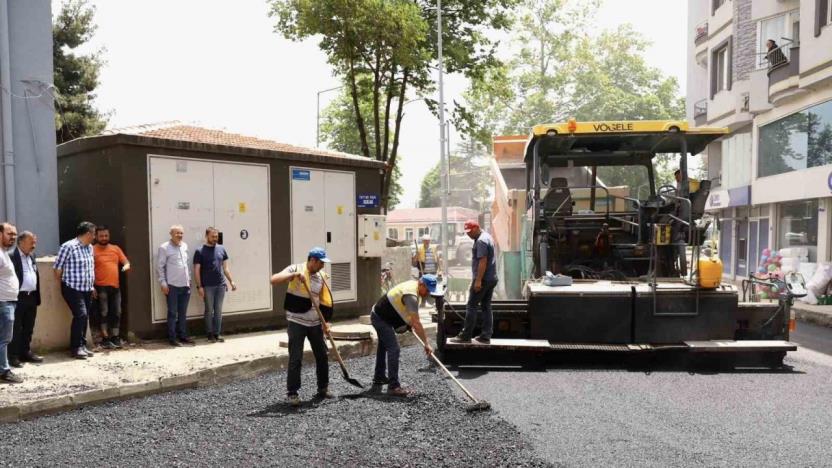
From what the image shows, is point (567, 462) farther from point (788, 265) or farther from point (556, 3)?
point (556, 3)

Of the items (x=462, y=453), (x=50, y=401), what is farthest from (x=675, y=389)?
(x=50, y=401)

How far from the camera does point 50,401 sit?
198 inches

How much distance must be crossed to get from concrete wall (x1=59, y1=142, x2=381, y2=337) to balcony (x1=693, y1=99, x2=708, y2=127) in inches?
723

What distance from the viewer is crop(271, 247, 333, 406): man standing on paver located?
545cm

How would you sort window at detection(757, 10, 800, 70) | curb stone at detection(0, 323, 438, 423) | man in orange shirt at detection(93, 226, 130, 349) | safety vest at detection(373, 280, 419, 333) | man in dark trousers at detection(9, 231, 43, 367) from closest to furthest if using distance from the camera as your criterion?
curb stone at detection(0, 323, 438, 423) < safety vest at detection(373, 280, 419, 333) < man in dark trousers at detection(9, 231, 43, 367) < man in orange shirt at detection(93, 226, 130, 349) < window at detection(757, 10, 800, 70)

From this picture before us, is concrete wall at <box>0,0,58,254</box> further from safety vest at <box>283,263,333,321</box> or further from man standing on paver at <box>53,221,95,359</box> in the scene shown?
safety vest at <box>283,263,333,321</box>

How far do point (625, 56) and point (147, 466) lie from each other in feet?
127

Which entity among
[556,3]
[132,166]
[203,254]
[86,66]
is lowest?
[203,254]

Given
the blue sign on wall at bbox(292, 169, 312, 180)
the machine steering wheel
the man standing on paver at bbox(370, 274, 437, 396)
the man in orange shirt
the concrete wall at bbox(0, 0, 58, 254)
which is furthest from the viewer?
the blue sign on wall at bbox(292, 169, 312, 180)

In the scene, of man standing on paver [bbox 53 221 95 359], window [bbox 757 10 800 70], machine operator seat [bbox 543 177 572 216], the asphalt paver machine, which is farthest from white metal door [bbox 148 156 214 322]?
window [bbox 757 10 800 70]

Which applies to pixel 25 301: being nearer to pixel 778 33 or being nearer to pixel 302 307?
pixel 302 307

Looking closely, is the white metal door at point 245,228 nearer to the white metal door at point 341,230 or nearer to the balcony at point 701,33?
the white metal door at point 341,230

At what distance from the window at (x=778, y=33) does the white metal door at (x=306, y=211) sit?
1286cm

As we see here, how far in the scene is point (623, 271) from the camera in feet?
24.2
